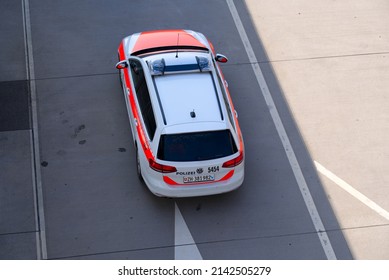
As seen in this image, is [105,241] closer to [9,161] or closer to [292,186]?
[9,161]

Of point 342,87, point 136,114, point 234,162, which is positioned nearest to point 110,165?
point 136,114

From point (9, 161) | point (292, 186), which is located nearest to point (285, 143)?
point (292, 186)

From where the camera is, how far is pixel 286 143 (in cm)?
1176

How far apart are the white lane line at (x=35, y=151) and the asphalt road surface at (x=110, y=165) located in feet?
0.06

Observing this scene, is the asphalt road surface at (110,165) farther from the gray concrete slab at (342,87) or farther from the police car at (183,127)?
the police car at (183,127)

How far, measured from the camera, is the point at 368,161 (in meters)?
11.5

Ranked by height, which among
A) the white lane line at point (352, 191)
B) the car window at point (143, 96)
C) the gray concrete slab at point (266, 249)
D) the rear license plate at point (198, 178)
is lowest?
the gray concrete slab at point (266, 249)

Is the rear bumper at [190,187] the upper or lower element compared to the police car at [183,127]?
lower

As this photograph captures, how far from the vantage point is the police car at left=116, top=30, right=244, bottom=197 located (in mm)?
9914

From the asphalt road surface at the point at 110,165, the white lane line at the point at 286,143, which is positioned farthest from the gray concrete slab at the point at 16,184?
the white lane line at the point at 286,143

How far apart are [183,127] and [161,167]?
2.36ft

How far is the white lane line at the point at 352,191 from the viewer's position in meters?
10.7

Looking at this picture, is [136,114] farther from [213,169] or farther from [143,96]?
[213,169]

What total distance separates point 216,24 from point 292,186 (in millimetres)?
5036
